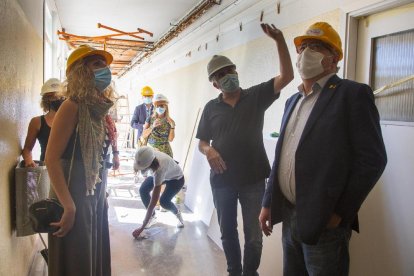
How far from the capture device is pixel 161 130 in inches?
166

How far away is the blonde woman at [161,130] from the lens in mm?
4168

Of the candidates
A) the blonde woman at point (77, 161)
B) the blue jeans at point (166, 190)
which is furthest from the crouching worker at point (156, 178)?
the blonde woman at point (77, 161)

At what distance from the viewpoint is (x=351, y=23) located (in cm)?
212

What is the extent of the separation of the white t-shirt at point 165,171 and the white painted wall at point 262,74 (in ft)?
2.18

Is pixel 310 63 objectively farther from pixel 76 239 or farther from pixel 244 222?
pixel 76 239

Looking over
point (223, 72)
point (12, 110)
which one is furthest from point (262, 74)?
point (12, 110)

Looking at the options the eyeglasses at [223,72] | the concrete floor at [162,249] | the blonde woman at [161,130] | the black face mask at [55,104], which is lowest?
the concrete floor at [162,249]

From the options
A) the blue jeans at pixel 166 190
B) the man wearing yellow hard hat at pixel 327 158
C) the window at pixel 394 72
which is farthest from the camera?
the blue jeans at pixel 166 190

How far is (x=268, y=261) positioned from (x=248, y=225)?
1.92ft

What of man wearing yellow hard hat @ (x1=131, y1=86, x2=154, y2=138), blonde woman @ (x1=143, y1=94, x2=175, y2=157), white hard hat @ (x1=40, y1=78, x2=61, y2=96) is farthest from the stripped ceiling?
white hard hat @ (x1=40, y1=78, x2=61, y2=96)

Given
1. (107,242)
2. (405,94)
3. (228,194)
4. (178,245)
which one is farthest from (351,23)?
(178,245)

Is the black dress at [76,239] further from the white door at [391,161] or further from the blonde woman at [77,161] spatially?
the white door at [391,161]

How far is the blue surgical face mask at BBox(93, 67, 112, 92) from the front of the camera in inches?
62.4

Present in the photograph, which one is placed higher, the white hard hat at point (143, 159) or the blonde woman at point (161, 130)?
the blonde woman at point (161, 130)
